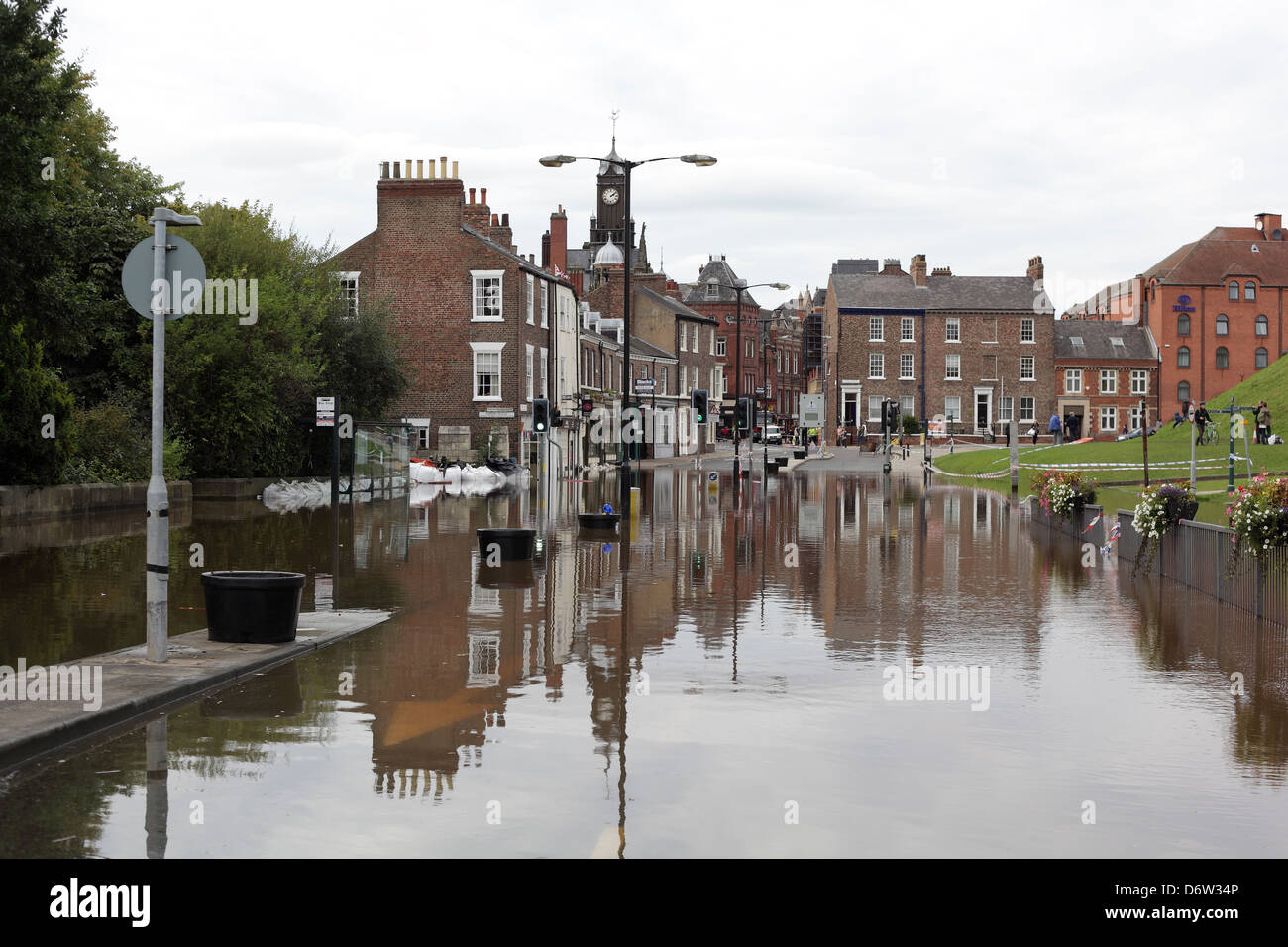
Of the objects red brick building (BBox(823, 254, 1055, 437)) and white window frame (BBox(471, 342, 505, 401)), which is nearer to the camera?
white window frame (BBox(471, 342, 505, 401))


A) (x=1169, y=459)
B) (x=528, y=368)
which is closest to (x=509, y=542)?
(x=1169, y=459)

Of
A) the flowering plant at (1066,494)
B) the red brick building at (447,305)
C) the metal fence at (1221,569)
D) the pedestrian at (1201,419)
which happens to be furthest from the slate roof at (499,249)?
the metal fence at (1221,569)

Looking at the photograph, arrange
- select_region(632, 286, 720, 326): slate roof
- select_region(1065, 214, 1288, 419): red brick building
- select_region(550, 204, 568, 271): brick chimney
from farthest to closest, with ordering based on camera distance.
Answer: select_region(1065, 214, 1288, 419): red brick building → select_region(632, 286, 720, 326): slate roof → select_region(550, 204, 568, 271): brick chimney

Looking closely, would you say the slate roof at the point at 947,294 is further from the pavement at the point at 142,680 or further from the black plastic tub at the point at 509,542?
the pavement at the point at 142,680

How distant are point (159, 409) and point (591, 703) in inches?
164

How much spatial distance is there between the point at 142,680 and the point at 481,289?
1836 inches

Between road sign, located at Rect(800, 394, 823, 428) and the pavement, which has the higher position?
road sign, located at Rect(800, 394, 823, 428)

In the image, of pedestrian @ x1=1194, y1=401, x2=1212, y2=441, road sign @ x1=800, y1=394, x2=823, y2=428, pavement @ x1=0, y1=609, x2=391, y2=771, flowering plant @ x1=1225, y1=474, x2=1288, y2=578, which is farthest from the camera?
road sign @ x1=800, y1=394, x2=823, y2=428

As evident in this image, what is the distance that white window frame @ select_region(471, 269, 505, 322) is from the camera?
54781 millimetres

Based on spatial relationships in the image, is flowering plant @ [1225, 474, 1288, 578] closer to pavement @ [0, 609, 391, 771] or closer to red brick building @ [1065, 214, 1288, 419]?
pavement @ [0, 609, 391, 771]

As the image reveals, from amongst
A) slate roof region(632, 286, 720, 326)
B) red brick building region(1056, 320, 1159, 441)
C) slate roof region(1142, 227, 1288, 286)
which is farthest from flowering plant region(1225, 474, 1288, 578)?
slate roof region(1142, 227, 1288, 286)

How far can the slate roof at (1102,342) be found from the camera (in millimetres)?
96875
